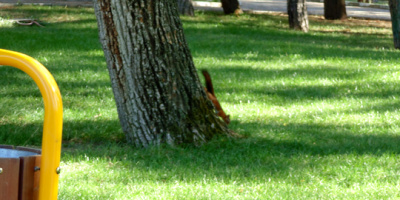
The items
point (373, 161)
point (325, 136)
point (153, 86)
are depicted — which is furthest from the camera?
point (325, 136)

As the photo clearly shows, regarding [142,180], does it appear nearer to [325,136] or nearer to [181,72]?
[181,72]

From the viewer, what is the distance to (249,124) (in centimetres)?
684

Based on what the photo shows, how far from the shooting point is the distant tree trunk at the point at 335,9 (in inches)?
810

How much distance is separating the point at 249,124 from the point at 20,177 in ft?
14.8

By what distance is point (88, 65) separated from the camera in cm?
1053

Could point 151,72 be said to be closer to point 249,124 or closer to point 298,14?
point 249,124

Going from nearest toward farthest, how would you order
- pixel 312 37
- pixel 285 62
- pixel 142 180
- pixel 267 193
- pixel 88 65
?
1. pixel 267 193
2. pixel 142 180
3. pixel 88 65
4. pixel 285 62
5. pixel 312 37

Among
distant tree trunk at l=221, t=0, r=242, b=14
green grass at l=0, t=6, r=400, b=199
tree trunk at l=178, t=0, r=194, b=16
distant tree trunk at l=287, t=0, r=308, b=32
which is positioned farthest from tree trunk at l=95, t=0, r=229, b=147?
distant tree trunk at l=221, t=0, r=242, b=14

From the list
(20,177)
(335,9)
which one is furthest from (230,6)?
(20,177)

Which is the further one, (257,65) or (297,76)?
(257,65)

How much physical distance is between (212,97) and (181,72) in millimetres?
937

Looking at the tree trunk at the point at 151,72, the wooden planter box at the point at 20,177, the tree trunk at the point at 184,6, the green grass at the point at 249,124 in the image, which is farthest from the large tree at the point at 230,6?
the wooden planter box at the point at 20,177

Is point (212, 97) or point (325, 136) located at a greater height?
point (212, 97)

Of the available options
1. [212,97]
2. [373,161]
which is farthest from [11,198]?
[212,97]
